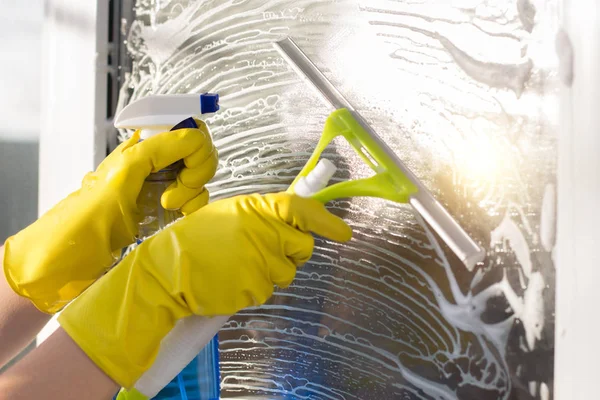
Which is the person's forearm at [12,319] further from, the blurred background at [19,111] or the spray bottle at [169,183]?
the blurred background at [19,111]

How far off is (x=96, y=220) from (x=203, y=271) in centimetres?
19

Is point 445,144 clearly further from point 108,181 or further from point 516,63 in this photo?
point 108,181

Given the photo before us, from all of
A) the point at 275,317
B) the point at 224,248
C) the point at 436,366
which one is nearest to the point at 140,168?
the point at 224,248

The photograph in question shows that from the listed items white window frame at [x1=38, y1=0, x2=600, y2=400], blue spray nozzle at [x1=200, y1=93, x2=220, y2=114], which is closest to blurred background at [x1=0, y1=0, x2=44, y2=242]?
blue spray nozzle at [x1=200, y1=93, x2=220, y2=114]

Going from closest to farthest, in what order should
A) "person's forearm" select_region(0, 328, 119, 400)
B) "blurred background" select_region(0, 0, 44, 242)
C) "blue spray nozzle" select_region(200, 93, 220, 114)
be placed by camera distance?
"person's forearm" select_region(0, 328, 119, 400), "blue spray nozzle" select_region(200, 93, 220, 114), "blurred background" select_region(0, 0, 44, 242)

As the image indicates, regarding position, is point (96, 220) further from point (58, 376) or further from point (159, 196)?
point (58, 376)

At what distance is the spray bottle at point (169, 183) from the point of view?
654 mm

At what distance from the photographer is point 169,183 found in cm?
71

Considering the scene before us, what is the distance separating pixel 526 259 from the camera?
0.65m

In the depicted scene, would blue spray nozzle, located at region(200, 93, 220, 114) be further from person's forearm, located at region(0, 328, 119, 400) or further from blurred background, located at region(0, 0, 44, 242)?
blurred background, located at region(0, 0, 44, 242)

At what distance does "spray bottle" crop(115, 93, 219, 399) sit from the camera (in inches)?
25.8

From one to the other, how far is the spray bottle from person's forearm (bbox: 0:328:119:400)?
0.06 metres

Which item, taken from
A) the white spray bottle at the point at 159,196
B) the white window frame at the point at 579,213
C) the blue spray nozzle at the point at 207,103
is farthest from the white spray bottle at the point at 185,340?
the white window frame at the point at 579,213

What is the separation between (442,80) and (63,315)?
529 mm
